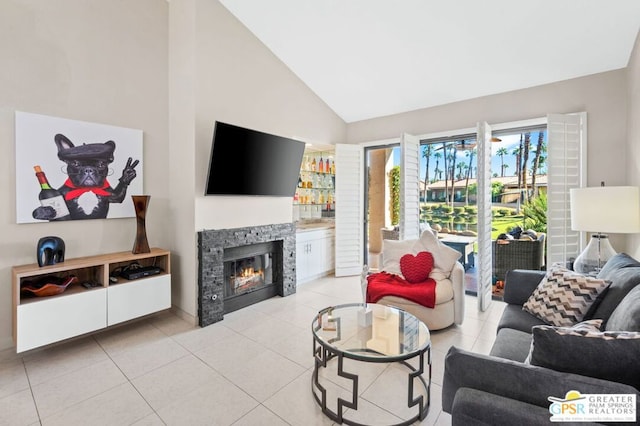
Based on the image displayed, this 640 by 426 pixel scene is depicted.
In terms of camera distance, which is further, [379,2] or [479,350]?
[379,2]

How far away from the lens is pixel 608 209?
2.52m

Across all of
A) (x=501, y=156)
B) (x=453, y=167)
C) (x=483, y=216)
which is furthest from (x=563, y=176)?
(x=453, y=167)

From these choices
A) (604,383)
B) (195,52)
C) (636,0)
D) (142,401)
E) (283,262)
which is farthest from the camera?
(283,262)

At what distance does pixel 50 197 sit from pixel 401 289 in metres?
3.50

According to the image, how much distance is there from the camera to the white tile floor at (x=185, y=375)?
6.31 ft

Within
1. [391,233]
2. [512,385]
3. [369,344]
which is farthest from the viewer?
[391,233]

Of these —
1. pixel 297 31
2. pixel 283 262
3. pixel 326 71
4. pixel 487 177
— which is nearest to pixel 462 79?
pixel 487 177

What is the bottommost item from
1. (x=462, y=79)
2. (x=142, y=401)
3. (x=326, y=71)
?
(x=142, y=401)

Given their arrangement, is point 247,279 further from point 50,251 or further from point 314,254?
point 50,251

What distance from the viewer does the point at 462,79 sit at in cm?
379

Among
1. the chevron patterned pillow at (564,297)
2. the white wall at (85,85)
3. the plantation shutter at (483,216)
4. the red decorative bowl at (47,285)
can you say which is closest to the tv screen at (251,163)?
the white wall at (85,85)

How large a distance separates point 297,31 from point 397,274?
124 inches

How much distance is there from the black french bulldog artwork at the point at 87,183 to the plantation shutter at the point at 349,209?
10.1 ft

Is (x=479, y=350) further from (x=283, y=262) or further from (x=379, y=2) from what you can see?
(x=379, y=2)
